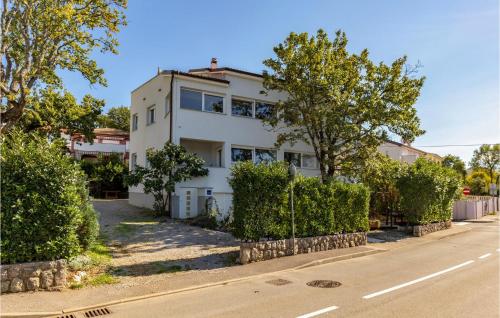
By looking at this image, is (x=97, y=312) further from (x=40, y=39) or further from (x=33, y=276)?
(x=40, y=39)

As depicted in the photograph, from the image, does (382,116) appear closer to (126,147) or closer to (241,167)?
(241,167)

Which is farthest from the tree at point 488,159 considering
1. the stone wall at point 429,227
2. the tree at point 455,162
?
the stone wall at point 429,227

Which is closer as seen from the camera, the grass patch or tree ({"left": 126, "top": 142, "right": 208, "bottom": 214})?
the grass patch

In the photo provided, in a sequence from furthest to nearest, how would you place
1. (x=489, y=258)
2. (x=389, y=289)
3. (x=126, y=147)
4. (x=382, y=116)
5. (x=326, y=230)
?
(x=126, y=147) → (x=382, y=116) → (x=326, y=230) → (x=489, y=258) → (x=389, y=289)

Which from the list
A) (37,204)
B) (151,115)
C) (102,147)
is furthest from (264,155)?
(102,147)

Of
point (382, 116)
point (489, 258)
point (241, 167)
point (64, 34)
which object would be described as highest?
point (64, 34)

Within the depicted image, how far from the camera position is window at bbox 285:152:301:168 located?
78.8 ft

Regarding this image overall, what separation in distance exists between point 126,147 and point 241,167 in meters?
27.6

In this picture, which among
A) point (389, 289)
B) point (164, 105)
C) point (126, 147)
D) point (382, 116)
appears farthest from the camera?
point (126, 147)

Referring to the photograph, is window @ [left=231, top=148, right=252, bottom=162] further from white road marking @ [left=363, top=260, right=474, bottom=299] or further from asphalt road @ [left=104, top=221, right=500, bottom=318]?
white road marking @ [left=363, top=260, right=474, bottom=299]

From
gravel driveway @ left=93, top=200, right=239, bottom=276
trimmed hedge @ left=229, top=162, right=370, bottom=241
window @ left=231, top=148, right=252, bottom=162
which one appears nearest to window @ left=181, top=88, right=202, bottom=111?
window @ left=231, top=148, right=252, bottom=162

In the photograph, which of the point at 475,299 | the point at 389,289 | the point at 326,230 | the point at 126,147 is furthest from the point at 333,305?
the point at 126,147

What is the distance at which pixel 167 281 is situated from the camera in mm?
9297

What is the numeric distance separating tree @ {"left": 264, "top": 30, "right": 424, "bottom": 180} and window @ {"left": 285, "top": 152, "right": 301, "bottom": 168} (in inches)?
187
